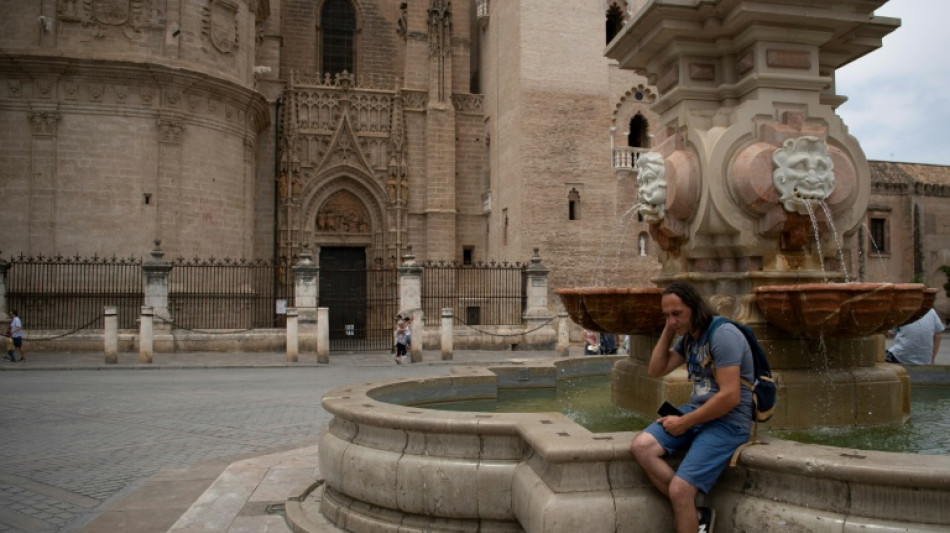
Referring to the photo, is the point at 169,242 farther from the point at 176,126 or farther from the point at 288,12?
the point at 288,12

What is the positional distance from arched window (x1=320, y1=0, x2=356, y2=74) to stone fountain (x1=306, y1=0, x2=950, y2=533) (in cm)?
2498

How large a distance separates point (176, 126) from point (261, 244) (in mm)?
6078

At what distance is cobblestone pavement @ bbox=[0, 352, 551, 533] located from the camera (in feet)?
18.1

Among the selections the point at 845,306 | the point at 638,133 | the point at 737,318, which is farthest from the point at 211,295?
the point at 845,306

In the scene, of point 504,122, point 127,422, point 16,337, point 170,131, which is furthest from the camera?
point 504,122

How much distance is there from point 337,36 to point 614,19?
1053 centimetres

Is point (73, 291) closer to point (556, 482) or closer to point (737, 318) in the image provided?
point (737, 318)

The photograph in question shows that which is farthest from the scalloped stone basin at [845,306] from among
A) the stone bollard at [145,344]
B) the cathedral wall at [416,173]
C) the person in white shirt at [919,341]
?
the cathedral wall at [416,173]

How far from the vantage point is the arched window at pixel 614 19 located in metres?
27.5

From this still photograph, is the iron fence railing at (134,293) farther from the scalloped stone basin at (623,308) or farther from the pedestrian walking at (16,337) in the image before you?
the scalloped stone basin at (623,308)

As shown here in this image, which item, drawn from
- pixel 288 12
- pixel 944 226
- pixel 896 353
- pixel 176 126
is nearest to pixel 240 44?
pixel 176 126

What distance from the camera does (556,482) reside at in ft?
10.4

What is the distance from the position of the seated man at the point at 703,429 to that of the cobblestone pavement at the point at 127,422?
11.7 feet

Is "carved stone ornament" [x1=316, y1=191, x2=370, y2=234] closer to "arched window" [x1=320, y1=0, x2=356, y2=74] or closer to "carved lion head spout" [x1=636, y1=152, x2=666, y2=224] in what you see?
"arched window" [x1=320, y1=0, x2=356, y2=74]
